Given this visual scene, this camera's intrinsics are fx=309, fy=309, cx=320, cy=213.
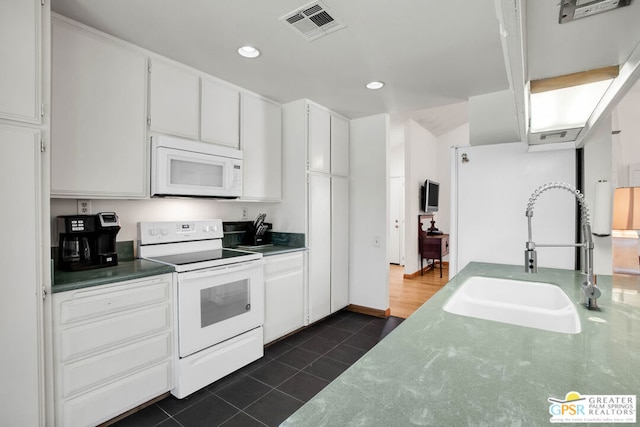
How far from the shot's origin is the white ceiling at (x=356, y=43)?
1.01 metres

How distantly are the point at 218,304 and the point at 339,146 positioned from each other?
2227mm

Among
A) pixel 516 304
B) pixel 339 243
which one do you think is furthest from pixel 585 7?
pixel 339 243

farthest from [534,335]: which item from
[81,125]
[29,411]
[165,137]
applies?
[81,125]

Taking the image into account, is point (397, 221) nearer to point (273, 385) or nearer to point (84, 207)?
point (273, 385)

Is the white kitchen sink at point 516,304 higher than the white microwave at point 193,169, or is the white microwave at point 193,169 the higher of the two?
the white microwave at point 193,169

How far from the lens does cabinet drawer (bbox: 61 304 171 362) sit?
161 cm

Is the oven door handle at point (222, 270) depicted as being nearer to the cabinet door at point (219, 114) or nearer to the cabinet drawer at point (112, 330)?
the cabinet drawer at point (112, 330)

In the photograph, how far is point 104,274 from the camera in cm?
177

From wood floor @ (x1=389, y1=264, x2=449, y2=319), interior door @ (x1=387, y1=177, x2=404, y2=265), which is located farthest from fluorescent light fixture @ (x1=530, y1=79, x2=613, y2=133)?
interior door @ (x1=387, y1=177, x2=404, y2=265)

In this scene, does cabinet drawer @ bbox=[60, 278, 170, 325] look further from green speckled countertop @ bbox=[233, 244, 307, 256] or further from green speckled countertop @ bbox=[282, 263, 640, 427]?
green speckled countertop @ bbox=[282, 263, 640, 427]

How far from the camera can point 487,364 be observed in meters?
0.76

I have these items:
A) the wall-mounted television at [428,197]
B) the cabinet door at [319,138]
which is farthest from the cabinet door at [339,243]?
the wall-mounted television at [428,197]

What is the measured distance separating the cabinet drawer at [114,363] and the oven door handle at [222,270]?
38 cm

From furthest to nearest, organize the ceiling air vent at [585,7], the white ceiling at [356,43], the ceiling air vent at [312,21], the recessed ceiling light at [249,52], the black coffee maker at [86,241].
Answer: the recessed ceiling light at [249,52] < the black coffee maker at [86,241] < the ceiling air vent at [312,21] < the white ceiling at [356,43] < the ceiling air vent at [585,7]
